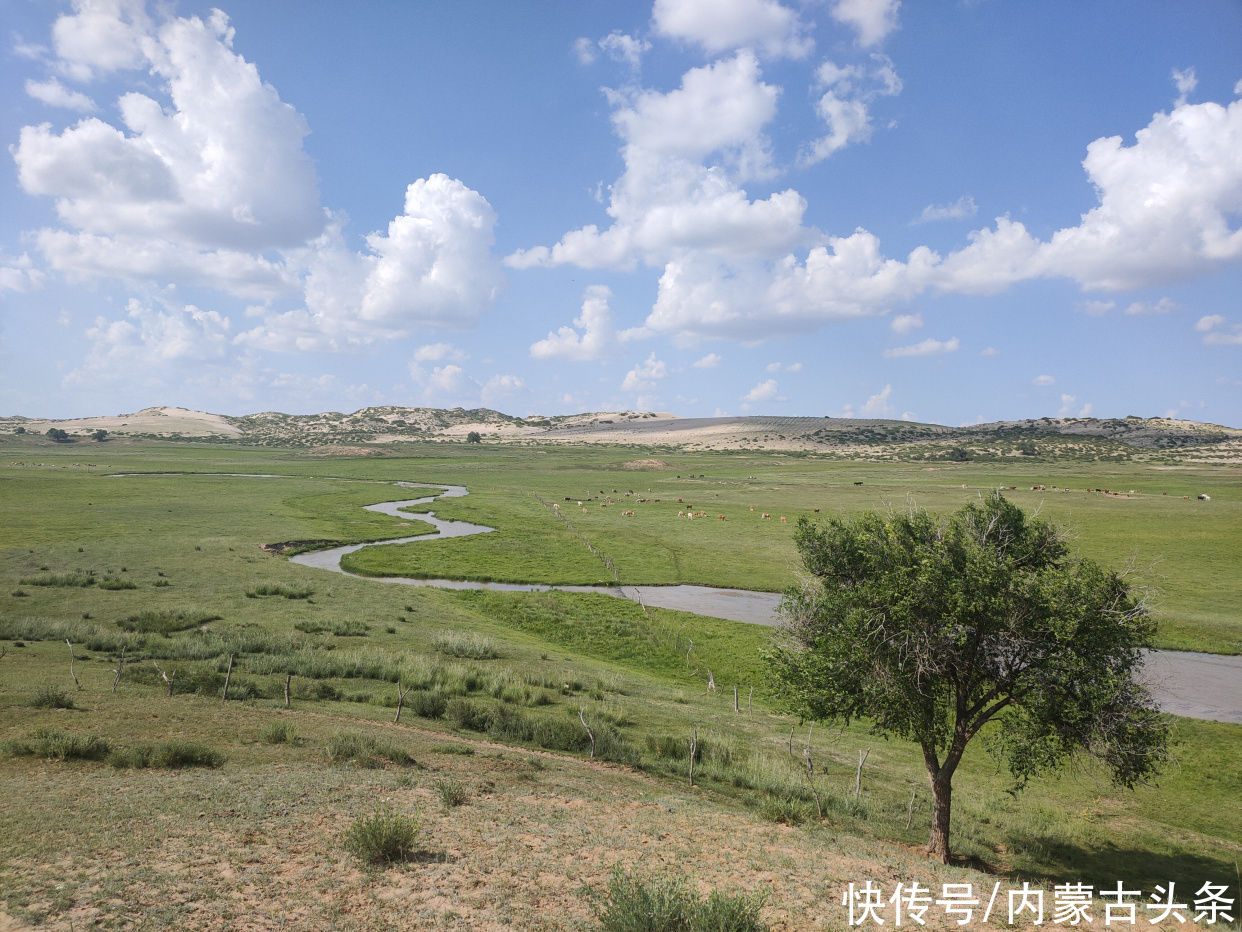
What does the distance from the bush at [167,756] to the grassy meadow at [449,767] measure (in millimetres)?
59

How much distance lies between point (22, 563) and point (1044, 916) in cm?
6450

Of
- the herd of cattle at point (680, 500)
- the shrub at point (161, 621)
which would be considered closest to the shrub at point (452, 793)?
the shrub at point (161, 621)

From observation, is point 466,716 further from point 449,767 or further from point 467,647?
point 467,647

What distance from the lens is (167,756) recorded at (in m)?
16.9

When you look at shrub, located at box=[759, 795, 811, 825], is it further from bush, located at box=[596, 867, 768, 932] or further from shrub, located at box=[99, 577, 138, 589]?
shrub, located at box=[99, 577, 138, 589]

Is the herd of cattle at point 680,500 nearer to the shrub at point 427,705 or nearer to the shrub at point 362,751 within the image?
the shrub at point 427,705

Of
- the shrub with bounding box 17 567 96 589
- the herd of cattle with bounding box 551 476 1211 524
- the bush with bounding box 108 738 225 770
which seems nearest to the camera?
the bush with bounding box 108 738 225 770

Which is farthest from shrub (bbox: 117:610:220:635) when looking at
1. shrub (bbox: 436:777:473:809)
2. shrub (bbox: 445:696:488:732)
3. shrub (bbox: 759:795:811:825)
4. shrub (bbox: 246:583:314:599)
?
shrub (bbox: 759:795:811:825)

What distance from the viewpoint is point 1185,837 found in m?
21.2

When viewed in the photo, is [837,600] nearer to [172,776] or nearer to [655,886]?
[655,886]

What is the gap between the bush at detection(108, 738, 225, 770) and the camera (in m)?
16.6

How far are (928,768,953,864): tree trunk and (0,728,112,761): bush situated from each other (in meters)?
22.3

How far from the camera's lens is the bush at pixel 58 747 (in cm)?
1645

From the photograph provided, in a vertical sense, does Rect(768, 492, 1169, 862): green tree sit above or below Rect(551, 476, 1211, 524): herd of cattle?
above
